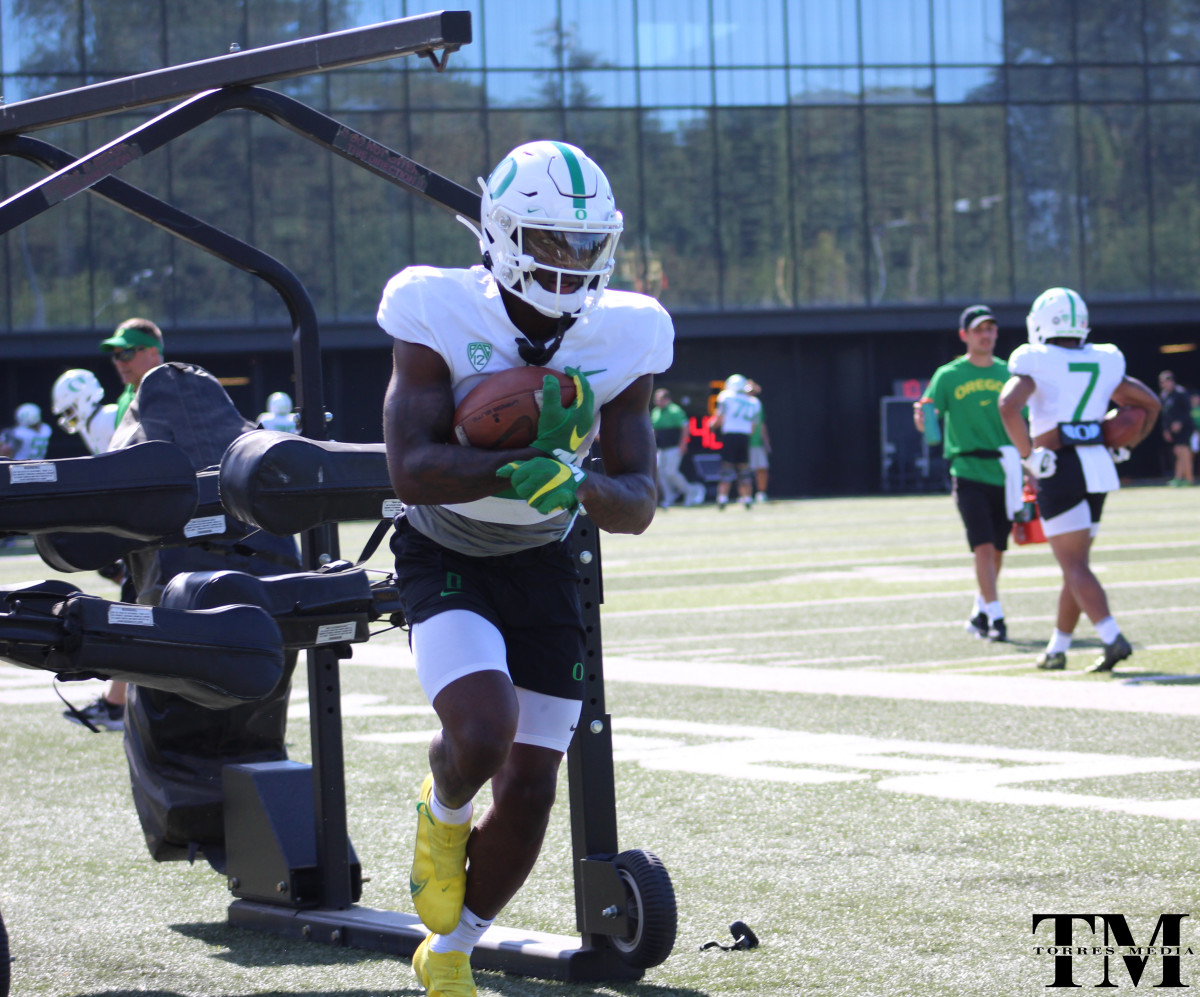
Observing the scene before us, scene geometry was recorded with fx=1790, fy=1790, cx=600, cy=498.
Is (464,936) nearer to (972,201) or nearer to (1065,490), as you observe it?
(1065,490)

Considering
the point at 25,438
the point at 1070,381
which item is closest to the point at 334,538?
the point at 1070,381

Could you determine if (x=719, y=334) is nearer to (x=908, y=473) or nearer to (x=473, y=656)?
(x=908, y=473)

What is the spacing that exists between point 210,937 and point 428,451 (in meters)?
1.89

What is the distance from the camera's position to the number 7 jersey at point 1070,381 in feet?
33.6

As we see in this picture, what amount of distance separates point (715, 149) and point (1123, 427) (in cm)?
2558

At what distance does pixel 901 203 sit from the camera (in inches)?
1401

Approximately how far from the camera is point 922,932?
4.72 meters

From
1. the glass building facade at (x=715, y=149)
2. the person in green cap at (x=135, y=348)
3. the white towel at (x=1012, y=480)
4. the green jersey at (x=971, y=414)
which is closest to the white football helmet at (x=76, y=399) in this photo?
the person in green cap at (x=135, y=348)

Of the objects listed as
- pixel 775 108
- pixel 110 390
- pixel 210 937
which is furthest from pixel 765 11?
pixel 210 937

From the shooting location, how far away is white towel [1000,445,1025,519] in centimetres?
1171

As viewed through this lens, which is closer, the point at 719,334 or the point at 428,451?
the point at 428,451

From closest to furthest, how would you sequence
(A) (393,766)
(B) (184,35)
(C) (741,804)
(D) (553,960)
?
(D) (553,960)
(C) (741,804)
(A) (393,766)
(B) (184,35)

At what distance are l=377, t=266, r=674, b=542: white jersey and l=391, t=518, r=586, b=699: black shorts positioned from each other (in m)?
0.13

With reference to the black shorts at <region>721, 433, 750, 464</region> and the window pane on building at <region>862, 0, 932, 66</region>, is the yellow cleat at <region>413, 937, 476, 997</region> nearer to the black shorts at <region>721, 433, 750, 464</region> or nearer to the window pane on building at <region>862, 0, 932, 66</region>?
the black shorts at <region>721, 433, 750, 464</region>
